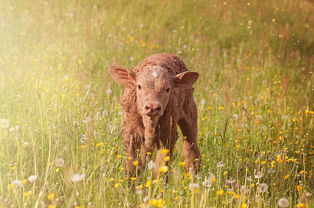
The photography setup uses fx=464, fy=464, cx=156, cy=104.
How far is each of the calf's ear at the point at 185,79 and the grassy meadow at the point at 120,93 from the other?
0.55 metres

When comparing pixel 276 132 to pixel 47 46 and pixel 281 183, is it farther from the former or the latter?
pixel 47 46

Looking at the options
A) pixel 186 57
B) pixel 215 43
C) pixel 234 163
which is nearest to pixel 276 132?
pixel 234 163

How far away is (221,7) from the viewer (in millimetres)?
11391

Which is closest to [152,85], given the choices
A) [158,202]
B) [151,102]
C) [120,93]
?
[151,102]

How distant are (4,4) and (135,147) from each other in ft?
22.4

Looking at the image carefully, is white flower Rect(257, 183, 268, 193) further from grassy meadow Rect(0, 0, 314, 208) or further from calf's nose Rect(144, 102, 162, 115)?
calf's nose Rect(144, 102, 162, 115)

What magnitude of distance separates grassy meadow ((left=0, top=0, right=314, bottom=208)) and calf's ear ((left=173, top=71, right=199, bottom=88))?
1.79 ft

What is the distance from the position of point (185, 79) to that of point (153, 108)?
0.73m

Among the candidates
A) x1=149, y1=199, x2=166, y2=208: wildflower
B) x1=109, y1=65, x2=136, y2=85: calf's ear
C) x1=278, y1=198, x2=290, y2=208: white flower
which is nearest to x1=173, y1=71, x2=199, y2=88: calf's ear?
x1=109, y1=65, x2=136, y2=85: calf's ear

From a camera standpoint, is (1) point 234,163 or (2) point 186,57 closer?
(1) point 234,163

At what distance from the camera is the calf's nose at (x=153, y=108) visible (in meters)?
3.79

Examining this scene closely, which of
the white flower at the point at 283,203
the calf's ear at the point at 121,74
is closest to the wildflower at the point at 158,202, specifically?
the white flower at the point at 283,203

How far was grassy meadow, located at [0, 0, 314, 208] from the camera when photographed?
3416mm

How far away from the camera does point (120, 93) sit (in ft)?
20.5
